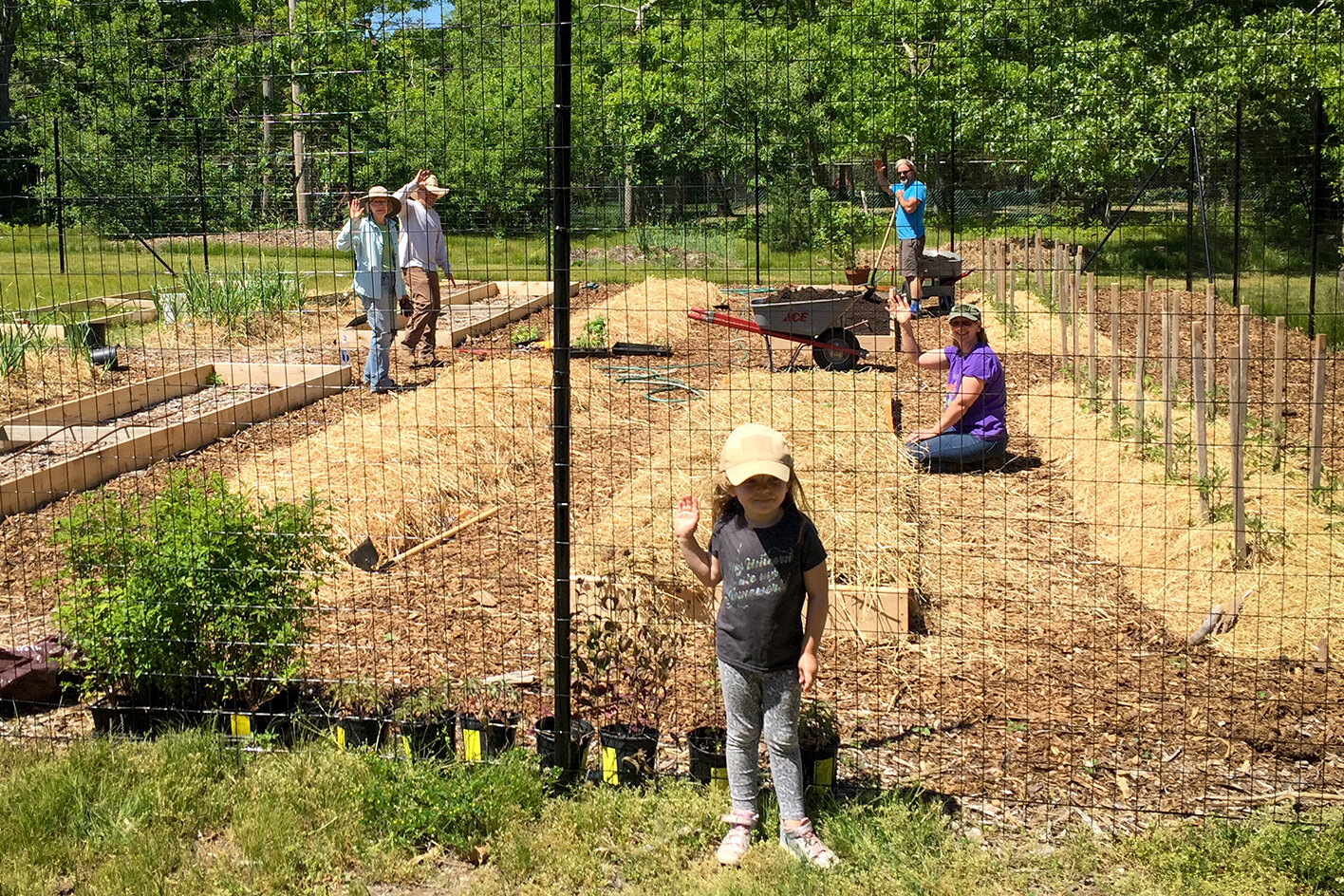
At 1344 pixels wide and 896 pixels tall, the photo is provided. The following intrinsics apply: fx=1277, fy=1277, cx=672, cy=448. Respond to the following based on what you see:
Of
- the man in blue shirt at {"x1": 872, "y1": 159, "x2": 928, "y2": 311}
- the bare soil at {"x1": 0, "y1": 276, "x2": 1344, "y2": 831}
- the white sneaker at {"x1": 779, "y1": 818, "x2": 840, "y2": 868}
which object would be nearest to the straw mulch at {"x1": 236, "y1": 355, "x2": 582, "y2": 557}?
the bare soil at {"x1": 0, "y1": 276, "x2": 1344, "y2": 831}

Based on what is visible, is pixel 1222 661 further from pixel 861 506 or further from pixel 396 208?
pixel 396 208

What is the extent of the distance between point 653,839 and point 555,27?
8.64 feet

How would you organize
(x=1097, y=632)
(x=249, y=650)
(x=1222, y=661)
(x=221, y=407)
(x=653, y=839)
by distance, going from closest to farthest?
(x=653, y=839) → (x=249, y=650) → (x=1222, y=661) → (x=1097, y=632) → (x=221, y=407)

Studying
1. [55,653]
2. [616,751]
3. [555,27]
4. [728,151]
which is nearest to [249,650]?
[55,653]

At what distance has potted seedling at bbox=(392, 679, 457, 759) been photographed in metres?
4.44

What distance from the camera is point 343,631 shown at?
570cm

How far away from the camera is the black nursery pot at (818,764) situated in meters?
4.16

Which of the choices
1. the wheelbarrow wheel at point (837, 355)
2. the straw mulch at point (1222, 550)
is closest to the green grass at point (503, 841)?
the straw mulch at point (1222, 550)

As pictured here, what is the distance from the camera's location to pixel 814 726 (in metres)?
4.22

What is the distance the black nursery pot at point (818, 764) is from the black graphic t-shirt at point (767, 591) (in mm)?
424

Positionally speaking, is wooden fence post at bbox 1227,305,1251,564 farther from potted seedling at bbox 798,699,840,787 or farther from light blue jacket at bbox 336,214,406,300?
light blue jacket at bbox 336,214,406,300

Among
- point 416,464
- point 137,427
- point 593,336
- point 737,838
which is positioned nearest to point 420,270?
point 593,336

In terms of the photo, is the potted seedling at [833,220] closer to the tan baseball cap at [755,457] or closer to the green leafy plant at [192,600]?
the tan baseball cap at [755,457]

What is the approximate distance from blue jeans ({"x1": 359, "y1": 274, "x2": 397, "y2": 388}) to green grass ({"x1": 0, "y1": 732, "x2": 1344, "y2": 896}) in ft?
22.6
